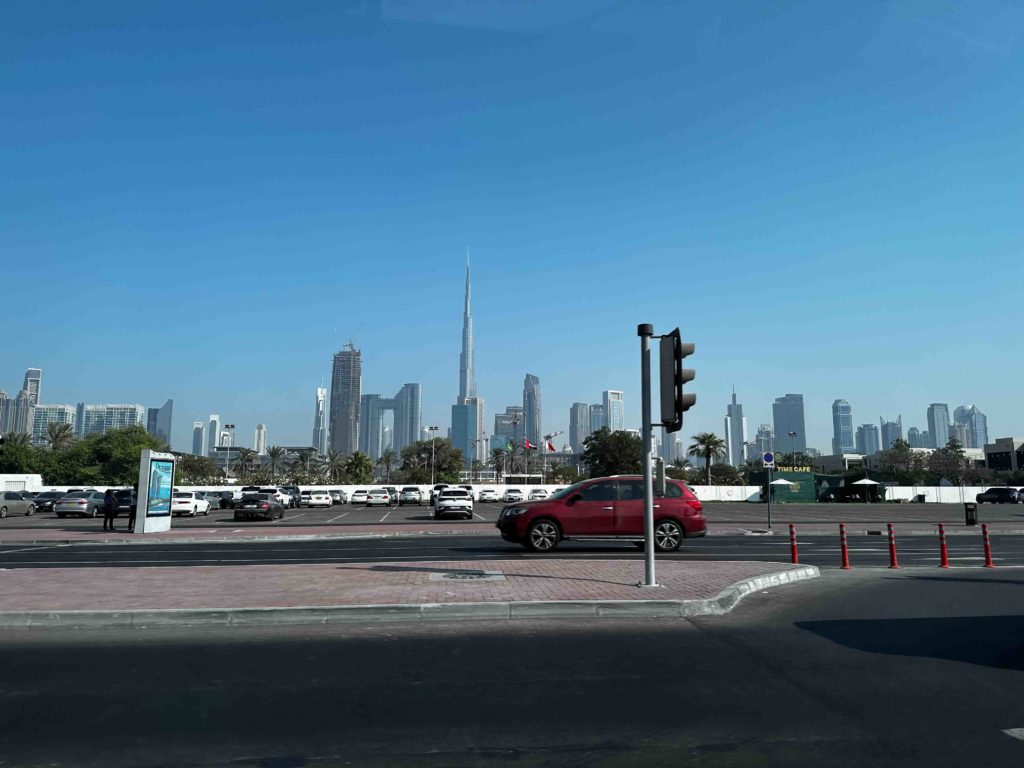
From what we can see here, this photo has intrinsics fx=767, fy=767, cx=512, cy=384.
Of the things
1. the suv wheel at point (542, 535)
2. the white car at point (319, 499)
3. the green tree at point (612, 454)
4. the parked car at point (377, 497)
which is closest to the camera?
the suv wheel at point (542, 535)

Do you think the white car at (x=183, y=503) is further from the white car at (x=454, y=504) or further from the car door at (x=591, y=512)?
the car door at (x=591, y=512)

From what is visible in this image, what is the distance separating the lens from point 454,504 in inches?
1550

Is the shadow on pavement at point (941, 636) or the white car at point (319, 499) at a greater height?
the white car at point (319, 499)

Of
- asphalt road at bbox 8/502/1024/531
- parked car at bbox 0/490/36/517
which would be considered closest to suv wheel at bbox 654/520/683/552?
asphalt road at bbox 8/502/1024/531

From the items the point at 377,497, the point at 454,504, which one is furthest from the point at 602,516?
the point at 377,497

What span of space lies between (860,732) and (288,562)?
1390 centimetres

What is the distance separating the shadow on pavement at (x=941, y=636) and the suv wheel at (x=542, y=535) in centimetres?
868

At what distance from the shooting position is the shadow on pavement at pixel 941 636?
25.5ft

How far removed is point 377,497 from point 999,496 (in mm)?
55304

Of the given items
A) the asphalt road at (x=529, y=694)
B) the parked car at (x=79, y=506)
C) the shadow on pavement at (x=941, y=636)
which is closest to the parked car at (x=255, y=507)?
the parked car at (x=79, y=506)

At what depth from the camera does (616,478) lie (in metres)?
17.6

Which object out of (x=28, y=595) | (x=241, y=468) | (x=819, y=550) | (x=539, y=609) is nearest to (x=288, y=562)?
(x=28, y=595)

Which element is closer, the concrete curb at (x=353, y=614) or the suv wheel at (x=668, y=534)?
the concrete curb at (x=353, y=614)

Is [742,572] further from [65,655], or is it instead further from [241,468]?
[241,468]
